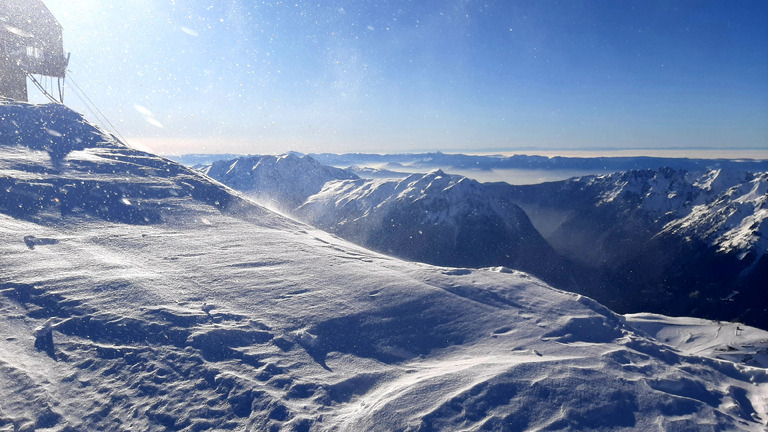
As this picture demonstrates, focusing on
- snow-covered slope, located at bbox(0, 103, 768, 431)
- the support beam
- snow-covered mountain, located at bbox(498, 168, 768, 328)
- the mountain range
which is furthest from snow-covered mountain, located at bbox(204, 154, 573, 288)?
snow-covered slope, located at bbox(0, 103, 768, 431)

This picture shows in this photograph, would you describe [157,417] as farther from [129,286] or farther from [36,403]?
[129,286]

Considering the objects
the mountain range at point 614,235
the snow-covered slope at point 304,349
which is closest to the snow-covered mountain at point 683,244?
the mountain range at point 614,235

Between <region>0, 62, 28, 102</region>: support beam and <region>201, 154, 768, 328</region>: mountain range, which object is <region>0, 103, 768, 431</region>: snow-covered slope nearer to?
<region>0, 62, 28, 102</region>: support beam

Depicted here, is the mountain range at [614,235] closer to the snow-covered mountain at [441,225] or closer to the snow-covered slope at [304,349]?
the snow-covered mountain at [441,225]

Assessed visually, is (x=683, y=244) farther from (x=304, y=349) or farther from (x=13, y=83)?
(x=13, y=83)

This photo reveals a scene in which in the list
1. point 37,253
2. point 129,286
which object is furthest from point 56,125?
point 129,286
